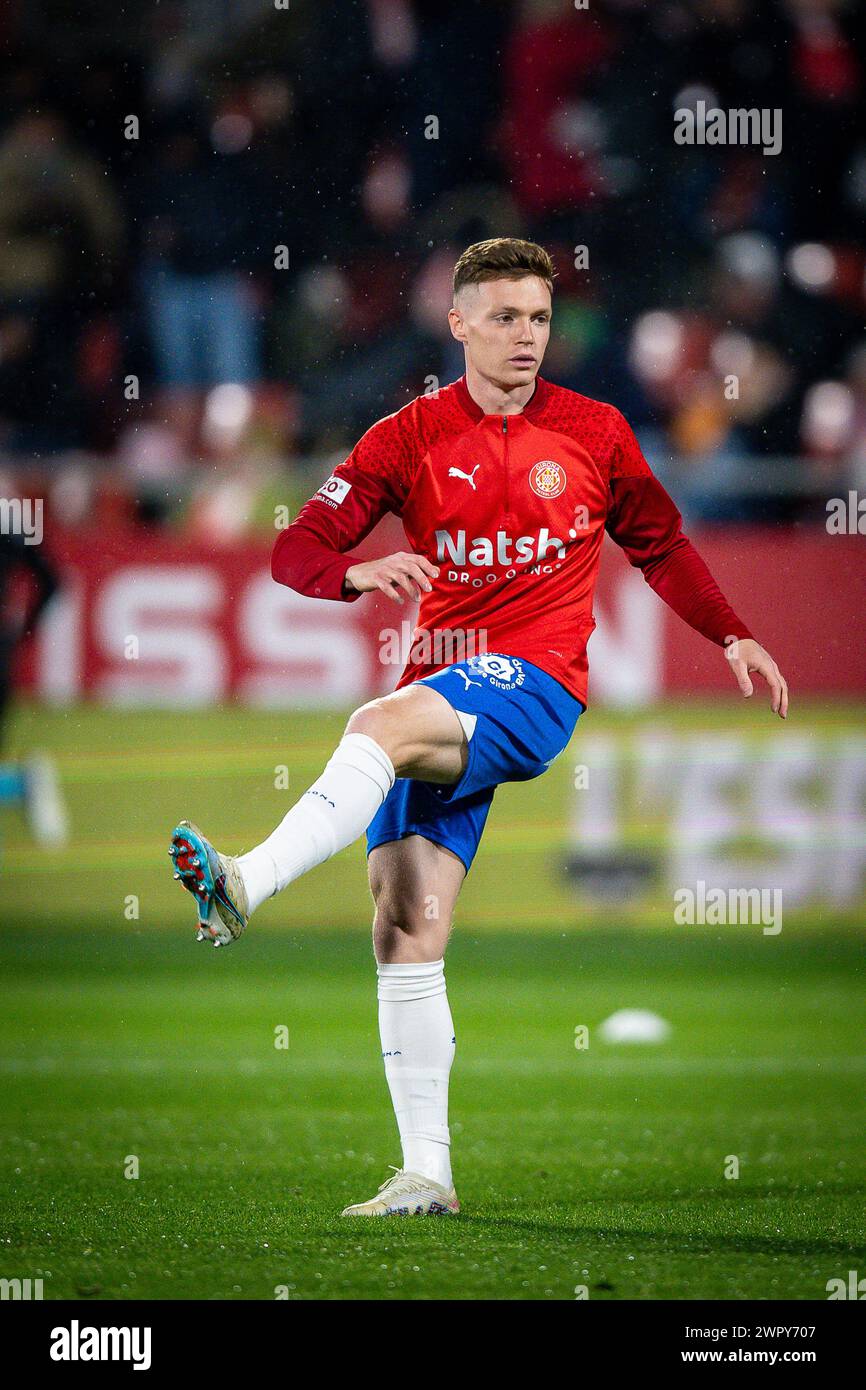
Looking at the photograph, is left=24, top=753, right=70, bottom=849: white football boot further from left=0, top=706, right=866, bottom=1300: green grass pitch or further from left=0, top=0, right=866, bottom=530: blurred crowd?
left=0, top=0, right=866, bottom=530: blurred crowd

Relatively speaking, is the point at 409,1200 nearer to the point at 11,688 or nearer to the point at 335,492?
the point at 335,492

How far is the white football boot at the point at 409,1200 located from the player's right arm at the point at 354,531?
126 cm

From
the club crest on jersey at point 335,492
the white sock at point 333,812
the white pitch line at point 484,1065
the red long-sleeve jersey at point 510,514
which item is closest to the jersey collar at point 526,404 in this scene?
the red long-sleeve jersey at point 510,514

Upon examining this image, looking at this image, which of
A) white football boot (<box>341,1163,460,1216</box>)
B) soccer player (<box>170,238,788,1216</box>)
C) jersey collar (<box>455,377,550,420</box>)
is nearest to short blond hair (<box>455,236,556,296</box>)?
soccer player (<box>170,238,788,1216</box>)

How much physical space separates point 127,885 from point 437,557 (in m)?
4.80

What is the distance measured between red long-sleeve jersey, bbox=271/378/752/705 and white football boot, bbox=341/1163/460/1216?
1126mm

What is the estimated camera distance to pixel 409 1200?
414 centimetres

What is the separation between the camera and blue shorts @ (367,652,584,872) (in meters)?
4.08

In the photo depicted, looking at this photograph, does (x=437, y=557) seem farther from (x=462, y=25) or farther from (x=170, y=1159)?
(x=462, y=25)

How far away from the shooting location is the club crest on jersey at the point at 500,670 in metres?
4.15

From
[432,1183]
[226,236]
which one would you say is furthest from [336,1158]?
[226,236]

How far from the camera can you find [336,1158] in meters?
4.92

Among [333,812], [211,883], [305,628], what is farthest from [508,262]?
[305,628]

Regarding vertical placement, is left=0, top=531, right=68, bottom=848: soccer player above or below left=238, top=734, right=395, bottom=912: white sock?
above
